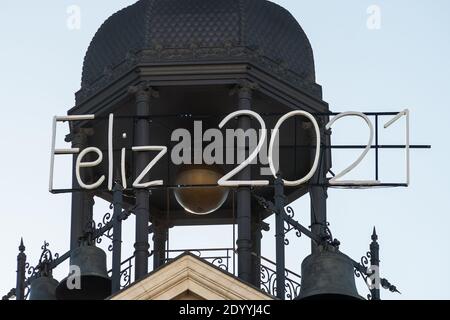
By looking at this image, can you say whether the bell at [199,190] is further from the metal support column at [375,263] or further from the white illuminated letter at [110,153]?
the metal support column at [375,263]

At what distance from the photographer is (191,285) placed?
60.6m

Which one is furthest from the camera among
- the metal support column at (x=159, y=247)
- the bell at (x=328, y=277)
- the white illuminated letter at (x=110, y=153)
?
the metal support column at (x=159, y=247)

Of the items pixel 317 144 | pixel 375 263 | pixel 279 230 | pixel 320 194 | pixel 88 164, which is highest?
pixel 317 144

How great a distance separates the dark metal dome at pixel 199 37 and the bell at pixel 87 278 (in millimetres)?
5035

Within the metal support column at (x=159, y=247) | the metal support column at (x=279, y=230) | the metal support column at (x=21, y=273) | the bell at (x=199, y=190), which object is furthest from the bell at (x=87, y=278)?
the metal support column at (x=159, y=247)

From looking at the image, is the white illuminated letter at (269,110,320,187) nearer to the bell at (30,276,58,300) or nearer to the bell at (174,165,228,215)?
the bell at (174,165,228,215)

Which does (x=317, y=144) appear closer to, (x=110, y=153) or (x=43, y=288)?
(x=110, y=153)

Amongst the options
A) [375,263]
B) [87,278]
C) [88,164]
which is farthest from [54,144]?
[375,263]

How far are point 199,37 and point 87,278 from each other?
21.5 ft

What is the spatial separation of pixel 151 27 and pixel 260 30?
2.43 meters

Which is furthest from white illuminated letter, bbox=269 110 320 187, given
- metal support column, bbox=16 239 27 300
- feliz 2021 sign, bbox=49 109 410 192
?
metal support column, bbox=16 239 27 300

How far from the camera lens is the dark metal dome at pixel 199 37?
218 ft
